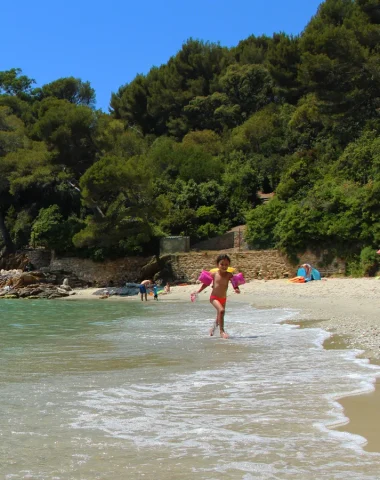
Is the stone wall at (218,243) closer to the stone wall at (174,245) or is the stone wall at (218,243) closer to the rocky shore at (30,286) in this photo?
the stone wall at (174,245)

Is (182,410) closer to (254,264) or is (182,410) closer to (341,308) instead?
(341,308)

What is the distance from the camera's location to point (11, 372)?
22.6 feet

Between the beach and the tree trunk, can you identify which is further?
the tree trunk

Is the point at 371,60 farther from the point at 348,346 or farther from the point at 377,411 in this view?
the point at 377,411

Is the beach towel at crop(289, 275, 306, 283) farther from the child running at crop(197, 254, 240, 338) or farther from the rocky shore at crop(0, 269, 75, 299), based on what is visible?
the child running at crop(197, 254, 240, 338)

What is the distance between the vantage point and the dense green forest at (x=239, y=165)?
91.5 feet

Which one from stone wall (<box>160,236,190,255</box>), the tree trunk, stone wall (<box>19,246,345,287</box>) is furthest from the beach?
the tree trunk

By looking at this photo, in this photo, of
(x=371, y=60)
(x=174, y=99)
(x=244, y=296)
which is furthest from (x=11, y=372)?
(x=174, y=99)

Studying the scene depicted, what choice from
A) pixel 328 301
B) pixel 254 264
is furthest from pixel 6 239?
pixel 328 301

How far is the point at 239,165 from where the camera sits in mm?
37812

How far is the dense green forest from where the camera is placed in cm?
2789

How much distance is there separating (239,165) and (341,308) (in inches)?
951

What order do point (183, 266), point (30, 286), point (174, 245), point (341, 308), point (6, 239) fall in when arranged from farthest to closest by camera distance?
point (6, 239) < point (174, 245) < point (183, 266) < point (30, 286) < point (341, 308)

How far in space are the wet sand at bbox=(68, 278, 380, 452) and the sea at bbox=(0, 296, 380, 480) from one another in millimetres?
160
